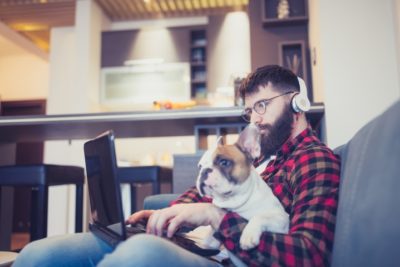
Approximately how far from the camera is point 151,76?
502 centimetres

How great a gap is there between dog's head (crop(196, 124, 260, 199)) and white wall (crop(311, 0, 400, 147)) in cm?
114

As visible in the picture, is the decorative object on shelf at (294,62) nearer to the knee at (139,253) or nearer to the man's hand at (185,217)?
the man's hand at (185,217)

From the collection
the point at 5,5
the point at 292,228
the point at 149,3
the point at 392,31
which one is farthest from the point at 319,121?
the point at 5,5

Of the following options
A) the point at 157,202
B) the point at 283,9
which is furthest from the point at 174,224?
the point at 283,9

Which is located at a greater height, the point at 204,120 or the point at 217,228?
the point at 204,120

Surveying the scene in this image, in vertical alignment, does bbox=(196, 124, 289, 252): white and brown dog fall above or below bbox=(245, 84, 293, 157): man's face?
below

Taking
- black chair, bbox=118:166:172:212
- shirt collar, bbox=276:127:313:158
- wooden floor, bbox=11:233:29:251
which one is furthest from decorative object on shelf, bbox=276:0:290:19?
wooden floor, bbox=11:233:29:251

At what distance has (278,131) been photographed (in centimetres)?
117

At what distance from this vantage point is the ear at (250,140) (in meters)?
0.88

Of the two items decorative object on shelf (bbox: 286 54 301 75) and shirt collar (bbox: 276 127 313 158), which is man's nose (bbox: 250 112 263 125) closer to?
shirt collar (bbox: 276 127 313 158)

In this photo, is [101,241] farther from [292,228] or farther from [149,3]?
[149,3]

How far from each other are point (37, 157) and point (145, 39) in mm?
2613

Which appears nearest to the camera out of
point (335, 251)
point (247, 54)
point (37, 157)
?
point (335, 251)

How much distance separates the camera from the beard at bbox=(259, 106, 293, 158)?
1.17 m
